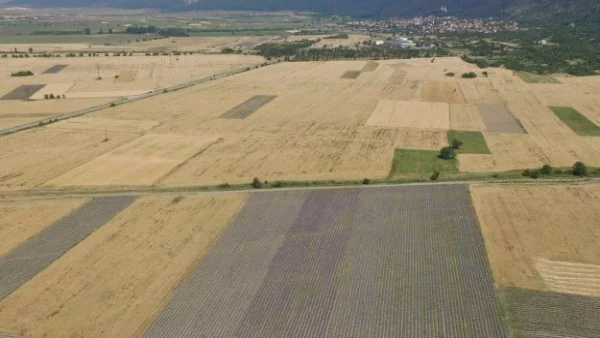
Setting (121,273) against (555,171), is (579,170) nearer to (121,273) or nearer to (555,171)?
(555,171)

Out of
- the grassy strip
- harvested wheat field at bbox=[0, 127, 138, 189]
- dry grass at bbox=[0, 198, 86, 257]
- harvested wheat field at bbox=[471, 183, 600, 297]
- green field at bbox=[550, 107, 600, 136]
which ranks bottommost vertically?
dry grass at bbox=[0, 198, 86, 257]

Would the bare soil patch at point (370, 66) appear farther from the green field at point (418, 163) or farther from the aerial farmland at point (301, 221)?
the green field at point (418, 163)

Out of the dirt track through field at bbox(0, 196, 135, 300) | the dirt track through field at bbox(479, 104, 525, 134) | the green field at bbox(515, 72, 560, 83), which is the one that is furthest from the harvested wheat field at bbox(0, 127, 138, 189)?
the green field at bbox(515, 72, 560, 83)

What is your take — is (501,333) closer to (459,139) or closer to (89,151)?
(459,139)

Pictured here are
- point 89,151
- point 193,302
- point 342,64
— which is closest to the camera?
point 193,302

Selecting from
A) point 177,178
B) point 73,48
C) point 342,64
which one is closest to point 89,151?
point 177,178

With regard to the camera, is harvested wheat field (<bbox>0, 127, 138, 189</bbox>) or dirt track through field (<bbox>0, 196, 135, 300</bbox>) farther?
harvested wheat field (<bbox>0, 127, 138, 189</bbox>)

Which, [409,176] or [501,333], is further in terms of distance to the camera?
[409,176]

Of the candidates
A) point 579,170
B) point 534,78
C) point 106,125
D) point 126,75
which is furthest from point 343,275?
point 126,75

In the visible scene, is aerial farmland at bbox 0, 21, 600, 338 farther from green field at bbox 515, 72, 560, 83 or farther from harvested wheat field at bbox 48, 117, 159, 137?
green field at bbox 515, 72, 560, 83
